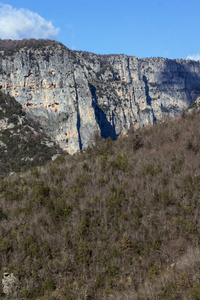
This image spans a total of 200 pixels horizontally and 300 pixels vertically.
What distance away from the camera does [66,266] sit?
13.3 m

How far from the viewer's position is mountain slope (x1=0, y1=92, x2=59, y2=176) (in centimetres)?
7794

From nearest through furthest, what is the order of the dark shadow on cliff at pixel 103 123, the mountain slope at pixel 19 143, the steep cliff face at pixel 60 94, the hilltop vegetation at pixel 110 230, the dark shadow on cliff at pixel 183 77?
the hilltop vegetation at pixel 110 230
the mountain slope at pixel 19 143
the steep cliff face at pixel 60 94
the dark shadow on cliff at pixel 103 123
the dark shadow on cliff at pixel 183 77

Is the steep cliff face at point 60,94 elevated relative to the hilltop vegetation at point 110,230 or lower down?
elevated

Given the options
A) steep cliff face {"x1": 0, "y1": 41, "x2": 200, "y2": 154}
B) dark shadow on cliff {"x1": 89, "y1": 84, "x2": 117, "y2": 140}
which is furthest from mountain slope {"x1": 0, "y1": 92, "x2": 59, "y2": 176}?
dark shadow on cliff {"x1": 89, "y1": 84, "x2": 117, "y2": 140}

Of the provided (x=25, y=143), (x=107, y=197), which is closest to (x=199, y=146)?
(x=107, y=197)

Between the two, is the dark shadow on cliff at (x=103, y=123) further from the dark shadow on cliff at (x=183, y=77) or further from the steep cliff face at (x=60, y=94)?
the dark shadow on cliff at (x=183, y=77)

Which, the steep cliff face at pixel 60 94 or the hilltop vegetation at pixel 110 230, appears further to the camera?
the steep cliff face at pixel 60 94

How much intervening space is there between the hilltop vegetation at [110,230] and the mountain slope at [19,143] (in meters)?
55.9

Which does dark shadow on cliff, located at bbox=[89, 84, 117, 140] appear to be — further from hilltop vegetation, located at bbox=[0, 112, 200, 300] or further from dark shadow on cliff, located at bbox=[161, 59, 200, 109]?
hilltop vegetation, located at bbox=[0, 112, 200, 300]

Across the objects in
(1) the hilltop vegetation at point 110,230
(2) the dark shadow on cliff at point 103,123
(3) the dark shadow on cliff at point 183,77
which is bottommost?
(1) the hilltop vegetation at point 110,230

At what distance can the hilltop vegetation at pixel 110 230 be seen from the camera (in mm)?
12008

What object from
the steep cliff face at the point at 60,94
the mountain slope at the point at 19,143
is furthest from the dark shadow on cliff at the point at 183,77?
the mountain slope at the point at 19,143

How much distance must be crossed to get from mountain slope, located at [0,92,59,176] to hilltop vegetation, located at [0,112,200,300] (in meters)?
55.9

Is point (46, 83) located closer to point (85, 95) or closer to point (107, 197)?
point (85, 95)
